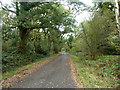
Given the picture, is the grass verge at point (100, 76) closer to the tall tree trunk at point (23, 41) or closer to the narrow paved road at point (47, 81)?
the narrow paved road at point (47, 81)

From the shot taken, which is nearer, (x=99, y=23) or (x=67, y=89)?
(x=67, y=89)

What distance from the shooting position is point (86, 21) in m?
8.53

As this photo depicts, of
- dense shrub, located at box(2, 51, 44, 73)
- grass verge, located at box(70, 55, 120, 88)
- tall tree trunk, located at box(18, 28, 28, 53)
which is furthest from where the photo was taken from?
tall tree trunk, located at box(18, 28, 28, 53)

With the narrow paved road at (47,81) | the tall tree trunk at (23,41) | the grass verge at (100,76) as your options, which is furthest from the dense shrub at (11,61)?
the grass verge at (100,76)

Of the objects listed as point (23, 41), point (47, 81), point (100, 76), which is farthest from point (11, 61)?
point (100, 76)

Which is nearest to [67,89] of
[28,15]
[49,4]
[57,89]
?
[57,89]

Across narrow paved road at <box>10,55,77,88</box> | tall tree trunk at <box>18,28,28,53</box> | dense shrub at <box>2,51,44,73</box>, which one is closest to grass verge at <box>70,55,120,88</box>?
narrow paved road at <box>10,55,77,88</box>

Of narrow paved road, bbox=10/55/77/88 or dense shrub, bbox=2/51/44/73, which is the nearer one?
narrow paved road, bbox=10/55/77/88

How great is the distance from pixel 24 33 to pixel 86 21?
792cm

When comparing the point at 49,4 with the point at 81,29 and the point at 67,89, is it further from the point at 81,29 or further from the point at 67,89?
the point at 67,89

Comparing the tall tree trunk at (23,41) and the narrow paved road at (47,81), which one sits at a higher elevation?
the tall tree trunk at (23,41)

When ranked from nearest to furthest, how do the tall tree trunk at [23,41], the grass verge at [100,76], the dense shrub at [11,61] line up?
the grass verge at [100,76]
the dense shrub at [11,61]
the tall tree trunk at [23,41]

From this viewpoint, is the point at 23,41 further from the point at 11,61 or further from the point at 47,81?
the point at 47,81

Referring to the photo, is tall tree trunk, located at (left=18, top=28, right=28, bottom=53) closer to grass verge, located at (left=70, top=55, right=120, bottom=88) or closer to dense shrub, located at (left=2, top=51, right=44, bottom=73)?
dense shrub, located at (left=2, top=51, right=44, bottom=73)
